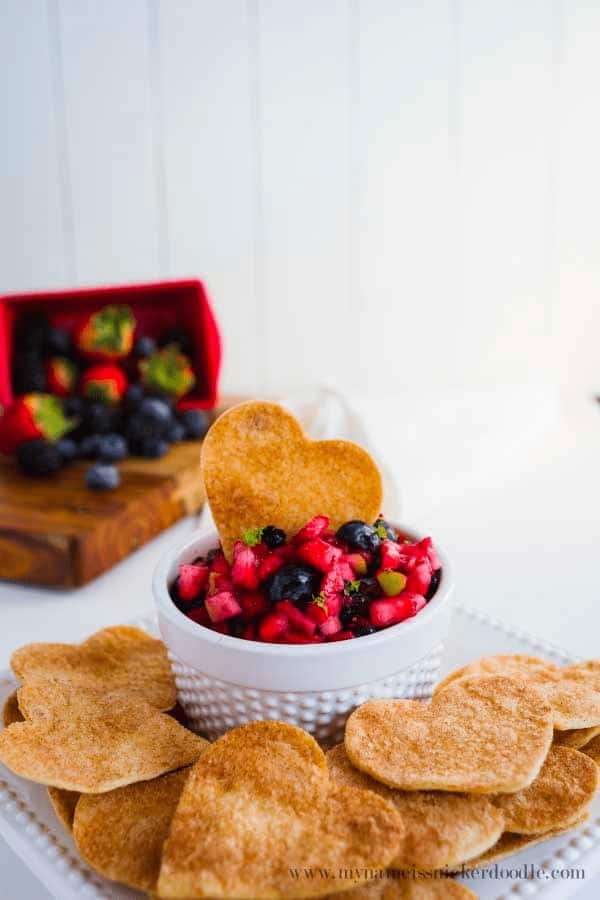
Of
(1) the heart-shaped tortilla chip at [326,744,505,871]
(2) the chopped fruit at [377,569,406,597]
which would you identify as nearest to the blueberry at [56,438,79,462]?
(2) the chopped fruit at [377,569,406,597]

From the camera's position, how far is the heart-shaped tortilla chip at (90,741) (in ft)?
3.02

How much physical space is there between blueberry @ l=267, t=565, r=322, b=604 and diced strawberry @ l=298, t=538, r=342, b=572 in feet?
0.04

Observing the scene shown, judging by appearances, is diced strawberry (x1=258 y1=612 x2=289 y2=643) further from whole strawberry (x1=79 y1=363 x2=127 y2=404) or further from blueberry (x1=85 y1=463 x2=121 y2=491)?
whole strawberry (x1=79 y1=363 x2=127 y2=404)

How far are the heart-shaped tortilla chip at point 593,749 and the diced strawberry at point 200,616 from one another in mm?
433

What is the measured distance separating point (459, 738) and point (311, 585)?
0.71ft

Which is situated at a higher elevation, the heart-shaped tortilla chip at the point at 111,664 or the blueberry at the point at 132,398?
the blueberry at the point at 132,398

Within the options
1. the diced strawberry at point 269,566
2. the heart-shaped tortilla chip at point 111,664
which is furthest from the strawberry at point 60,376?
the diced strawberry at point 269,566

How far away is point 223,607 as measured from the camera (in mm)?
1019

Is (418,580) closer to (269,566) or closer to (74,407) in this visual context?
(269,566)

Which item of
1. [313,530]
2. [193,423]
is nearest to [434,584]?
[313,530]

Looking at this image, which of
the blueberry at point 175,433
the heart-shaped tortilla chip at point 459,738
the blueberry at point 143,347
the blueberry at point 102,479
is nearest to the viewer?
the heart-shaped tortilla chip at point 459,738

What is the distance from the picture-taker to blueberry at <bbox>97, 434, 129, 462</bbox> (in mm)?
1954

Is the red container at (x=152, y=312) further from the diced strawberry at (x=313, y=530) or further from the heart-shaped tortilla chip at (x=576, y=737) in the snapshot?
the heart-shaped tortilla chip at (x=576, y=737)

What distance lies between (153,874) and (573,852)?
393 millimetres
